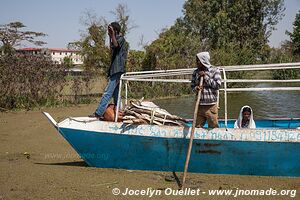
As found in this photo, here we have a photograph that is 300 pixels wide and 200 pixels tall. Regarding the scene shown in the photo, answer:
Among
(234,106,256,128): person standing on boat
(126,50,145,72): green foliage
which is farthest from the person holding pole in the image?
(126,50,145,72): green foliage

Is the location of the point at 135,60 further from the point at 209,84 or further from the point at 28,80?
the point at 209,84

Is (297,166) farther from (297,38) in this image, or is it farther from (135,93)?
(297,38)

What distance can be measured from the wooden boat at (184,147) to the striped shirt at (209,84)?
417 millimetres

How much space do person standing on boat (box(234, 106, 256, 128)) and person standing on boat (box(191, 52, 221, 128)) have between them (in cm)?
98

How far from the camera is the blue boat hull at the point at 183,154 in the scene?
508cm

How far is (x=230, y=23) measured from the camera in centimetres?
3566

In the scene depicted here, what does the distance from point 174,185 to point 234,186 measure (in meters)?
0.84

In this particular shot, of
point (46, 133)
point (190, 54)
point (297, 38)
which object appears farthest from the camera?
point (297, 38)

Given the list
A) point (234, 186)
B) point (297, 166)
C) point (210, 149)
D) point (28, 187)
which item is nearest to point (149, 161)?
point (210, 149)

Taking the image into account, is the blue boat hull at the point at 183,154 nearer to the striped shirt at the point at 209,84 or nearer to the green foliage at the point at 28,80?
the striped shirt at the point at 209,84

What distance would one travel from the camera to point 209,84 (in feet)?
16.9

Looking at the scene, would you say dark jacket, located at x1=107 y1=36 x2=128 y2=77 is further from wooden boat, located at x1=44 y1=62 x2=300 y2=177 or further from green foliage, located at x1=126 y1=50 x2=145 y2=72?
green foliage, located at x1=126 y1=50 x2=145 y2=72

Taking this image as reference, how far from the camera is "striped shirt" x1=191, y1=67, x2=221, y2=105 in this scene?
5113mm

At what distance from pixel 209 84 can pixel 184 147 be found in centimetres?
99
